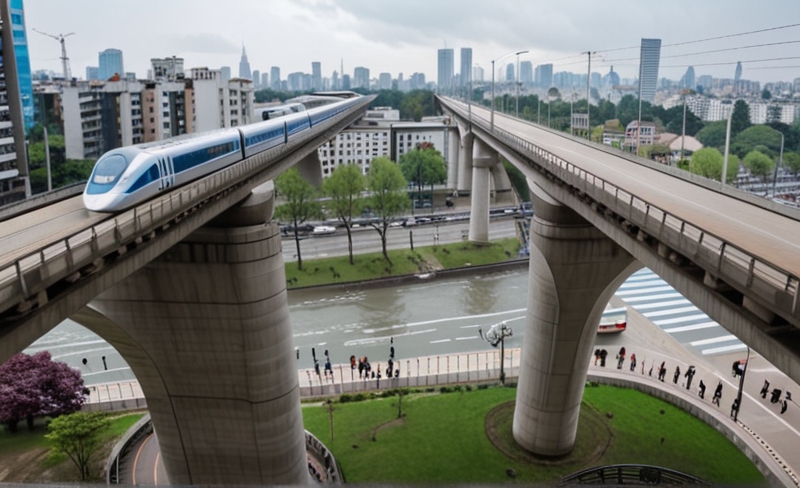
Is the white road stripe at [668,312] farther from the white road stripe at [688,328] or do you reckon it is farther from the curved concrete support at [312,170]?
the curved concrete support at [312,170]

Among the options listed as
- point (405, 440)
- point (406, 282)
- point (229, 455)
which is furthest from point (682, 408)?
point (406, 282)

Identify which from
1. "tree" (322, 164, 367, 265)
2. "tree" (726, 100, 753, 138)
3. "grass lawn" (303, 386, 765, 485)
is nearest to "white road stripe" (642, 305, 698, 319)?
"grass lawn" (303, 386, 765, 485)

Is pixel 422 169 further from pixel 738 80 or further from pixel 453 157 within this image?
pixel 738 80

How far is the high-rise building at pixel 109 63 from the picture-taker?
61.2m

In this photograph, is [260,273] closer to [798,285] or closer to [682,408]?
[798,285]

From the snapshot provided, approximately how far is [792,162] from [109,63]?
2361 inches

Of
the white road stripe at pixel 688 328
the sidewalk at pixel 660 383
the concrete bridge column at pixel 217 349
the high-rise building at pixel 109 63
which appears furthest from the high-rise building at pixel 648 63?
the high-rise building at pixel 109 63

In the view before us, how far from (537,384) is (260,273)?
958 centimetres

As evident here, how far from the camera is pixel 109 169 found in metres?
13.9

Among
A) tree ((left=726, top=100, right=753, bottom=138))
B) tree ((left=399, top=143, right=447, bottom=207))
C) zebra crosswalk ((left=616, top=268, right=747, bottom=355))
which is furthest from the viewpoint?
tree ((left=399, top=143, right=447, bottom=207))

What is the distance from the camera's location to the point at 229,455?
1847 cm

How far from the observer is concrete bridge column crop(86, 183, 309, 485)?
55.2ft

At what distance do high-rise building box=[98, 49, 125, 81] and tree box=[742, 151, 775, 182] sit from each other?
5581cm

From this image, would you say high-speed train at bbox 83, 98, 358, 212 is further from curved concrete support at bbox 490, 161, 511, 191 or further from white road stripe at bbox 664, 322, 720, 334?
curved concrete support at bbox 490, 161, 511, 191
